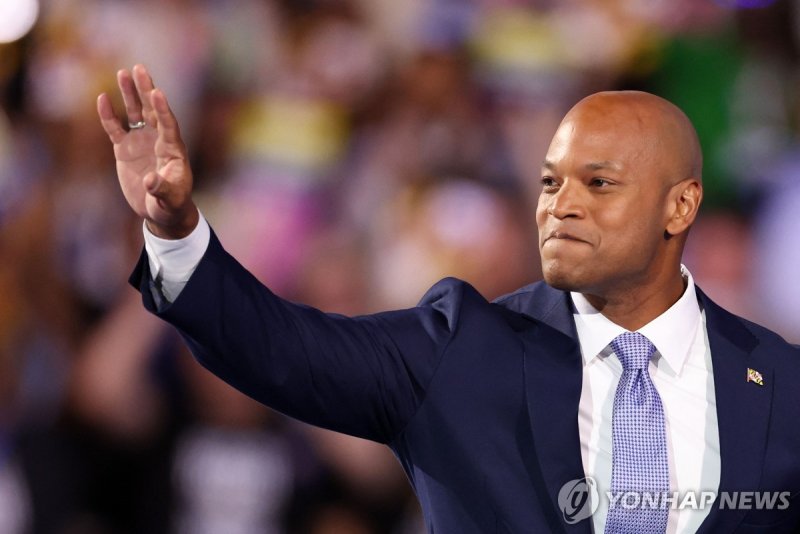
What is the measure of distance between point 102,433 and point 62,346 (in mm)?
332

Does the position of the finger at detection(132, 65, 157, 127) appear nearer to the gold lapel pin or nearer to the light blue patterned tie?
the light blue patterned tie

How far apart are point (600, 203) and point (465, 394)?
0.41 meters

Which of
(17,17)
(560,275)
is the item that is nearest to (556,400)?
(560,275)

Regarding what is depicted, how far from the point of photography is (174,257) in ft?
5.55

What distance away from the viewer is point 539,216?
207 centimetres

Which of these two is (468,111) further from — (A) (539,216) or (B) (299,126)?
(A) (539,216)

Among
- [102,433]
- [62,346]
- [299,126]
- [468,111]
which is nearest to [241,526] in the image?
[102,433]

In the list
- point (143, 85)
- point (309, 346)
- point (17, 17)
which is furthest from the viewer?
point (17, 17)

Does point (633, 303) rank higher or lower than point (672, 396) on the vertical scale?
higher

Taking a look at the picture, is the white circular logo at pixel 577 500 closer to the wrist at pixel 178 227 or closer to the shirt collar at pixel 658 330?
the shirt collar at pixel 658 330

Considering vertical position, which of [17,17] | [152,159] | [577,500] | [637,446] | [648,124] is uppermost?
[17,17]

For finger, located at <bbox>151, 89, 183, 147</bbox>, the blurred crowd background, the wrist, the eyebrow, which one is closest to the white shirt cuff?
the wrist

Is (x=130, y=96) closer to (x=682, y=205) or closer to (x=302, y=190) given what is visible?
(x=682, y=205)

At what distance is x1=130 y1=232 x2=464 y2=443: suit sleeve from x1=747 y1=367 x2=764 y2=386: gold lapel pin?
0.55 m
